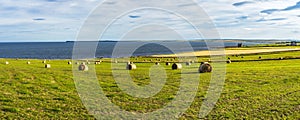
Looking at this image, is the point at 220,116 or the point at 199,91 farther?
the point at 199,91

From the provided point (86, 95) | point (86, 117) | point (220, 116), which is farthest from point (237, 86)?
point (86, 117)

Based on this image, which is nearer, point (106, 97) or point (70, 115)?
point (70, 115)

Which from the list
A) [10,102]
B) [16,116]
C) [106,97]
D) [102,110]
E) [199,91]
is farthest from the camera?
[199,91]

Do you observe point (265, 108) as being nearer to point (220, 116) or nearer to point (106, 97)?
point (220, 116)

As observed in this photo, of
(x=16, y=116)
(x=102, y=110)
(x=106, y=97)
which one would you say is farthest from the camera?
(x=106, y=97)

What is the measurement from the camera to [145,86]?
28.4m

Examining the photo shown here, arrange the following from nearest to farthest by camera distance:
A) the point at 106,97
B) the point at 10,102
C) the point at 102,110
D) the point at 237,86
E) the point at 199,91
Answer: the point at 102,110 < the point at 10,102 < the point at 106,97 < the point at 199,91 < the point at 237,86

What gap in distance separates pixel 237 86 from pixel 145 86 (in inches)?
328

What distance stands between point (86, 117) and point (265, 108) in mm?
10921

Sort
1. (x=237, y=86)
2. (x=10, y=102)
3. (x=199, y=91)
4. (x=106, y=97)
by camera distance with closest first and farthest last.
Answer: (x=10, y=102)
(x=106, y=97)
(x=199, y=91)
(x=237, y=86)

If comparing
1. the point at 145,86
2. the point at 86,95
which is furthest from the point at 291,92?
the point at 86,95

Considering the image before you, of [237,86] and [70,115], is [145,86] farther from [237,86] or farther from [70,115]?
[70,115]

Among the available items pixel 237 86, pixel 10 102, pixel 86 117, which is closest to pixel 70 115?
pixel 86 117

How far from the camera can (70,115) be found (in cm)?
1747
